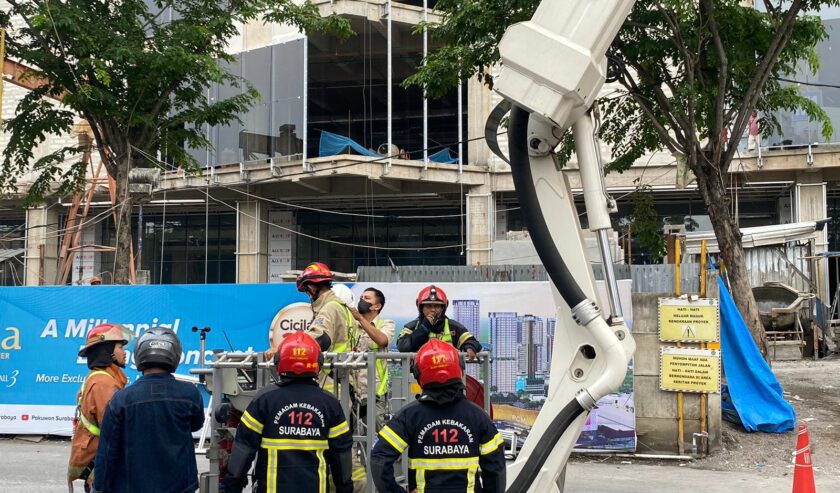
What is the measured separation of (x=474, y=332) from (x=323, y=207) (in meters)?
17.0

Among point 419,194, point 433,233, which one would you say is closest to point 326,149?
point 419,194

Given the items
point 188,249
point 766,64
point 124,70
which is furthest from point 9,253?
point 766,64

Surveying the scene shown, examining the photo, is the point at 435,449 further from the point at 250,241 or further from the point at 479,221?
the point at 250,241

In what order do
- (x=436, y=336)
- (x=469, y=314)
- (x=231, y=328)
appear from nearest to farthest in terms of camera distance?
1. (x=436, y=336)
2. (x=469, y=314)
3. (x=231, y=328)

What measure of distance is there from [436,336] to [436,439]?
2.94 metres

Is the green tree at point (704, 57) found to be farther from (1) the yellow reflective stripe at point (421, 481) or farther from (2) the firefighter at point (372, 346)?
(1) the yellow reflective stripe at point (421, 481)

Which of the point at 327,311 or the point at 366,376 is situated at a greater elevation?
Answer: the point at 327,311

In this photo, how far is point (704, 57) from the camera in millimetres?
11523

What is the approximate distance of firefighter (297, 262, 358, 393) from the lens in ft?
19.3

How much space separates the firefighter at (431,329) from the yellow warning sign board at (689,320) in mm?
3385

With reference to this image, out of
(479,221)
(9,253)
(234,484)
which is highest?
(479,221)

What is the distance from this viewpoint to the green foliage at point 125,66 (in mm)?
12555

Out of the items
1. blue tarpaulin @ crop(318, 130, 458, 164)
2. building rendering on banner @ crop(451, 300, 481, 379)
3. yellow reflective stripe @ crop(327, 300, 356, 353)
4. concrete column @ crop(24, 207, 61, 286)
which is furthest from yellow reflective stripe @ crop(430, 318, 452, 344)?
concrete column @ crop(24, 207, 61, 286)

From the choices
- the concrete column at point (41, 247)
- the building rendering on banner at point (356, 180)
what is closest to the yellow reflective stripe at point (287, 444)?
the building rendering on banner at point (356, 180)
